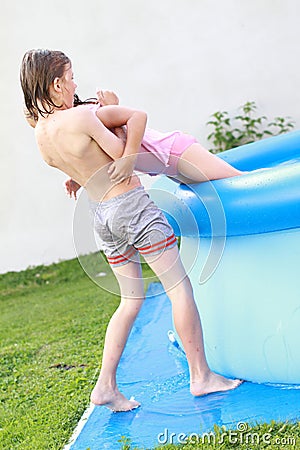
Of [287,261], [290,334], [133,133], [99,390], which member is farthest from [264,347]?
[133,133]

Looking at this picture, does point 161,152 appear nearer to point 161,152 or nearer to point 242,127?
point 161,152

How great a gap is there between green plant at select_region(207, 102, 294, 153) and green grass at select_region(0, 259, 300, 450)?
1291mm

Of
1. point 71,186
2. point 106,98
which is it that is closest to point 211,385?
point 71,186

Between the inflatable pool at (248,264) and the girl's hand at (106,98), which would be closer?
the inflatable pool at (248,264)

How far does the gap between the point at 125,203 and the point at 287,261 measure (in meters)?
0.52

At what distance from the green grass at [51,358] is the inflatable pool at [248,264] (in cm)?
33

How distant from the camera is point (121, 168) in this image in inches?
79.9

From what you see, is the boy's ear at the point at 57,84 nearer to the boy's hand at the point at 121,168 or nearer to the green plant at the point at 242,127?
the boy's hand at the point at 121,168

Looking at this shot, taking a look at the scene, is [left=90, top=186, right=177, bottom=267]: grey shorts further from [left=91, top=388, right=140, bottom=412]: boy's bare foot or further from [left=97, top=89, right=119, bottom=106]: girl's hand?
[left=91, top=388, right=140, bottom=412]: boy's bare foot

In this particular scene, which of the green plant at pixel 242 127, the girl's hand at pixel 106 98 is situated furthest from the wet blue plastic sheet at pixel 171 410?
the green plant at pixel 242 127

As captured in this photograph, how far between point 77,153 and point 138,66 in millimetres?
3497

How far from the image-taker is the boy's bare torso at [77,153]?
78.6 inches

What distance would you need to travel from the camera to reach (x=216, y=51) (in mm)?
5293

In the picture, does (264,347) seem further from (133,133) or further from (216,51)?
(216,51)
